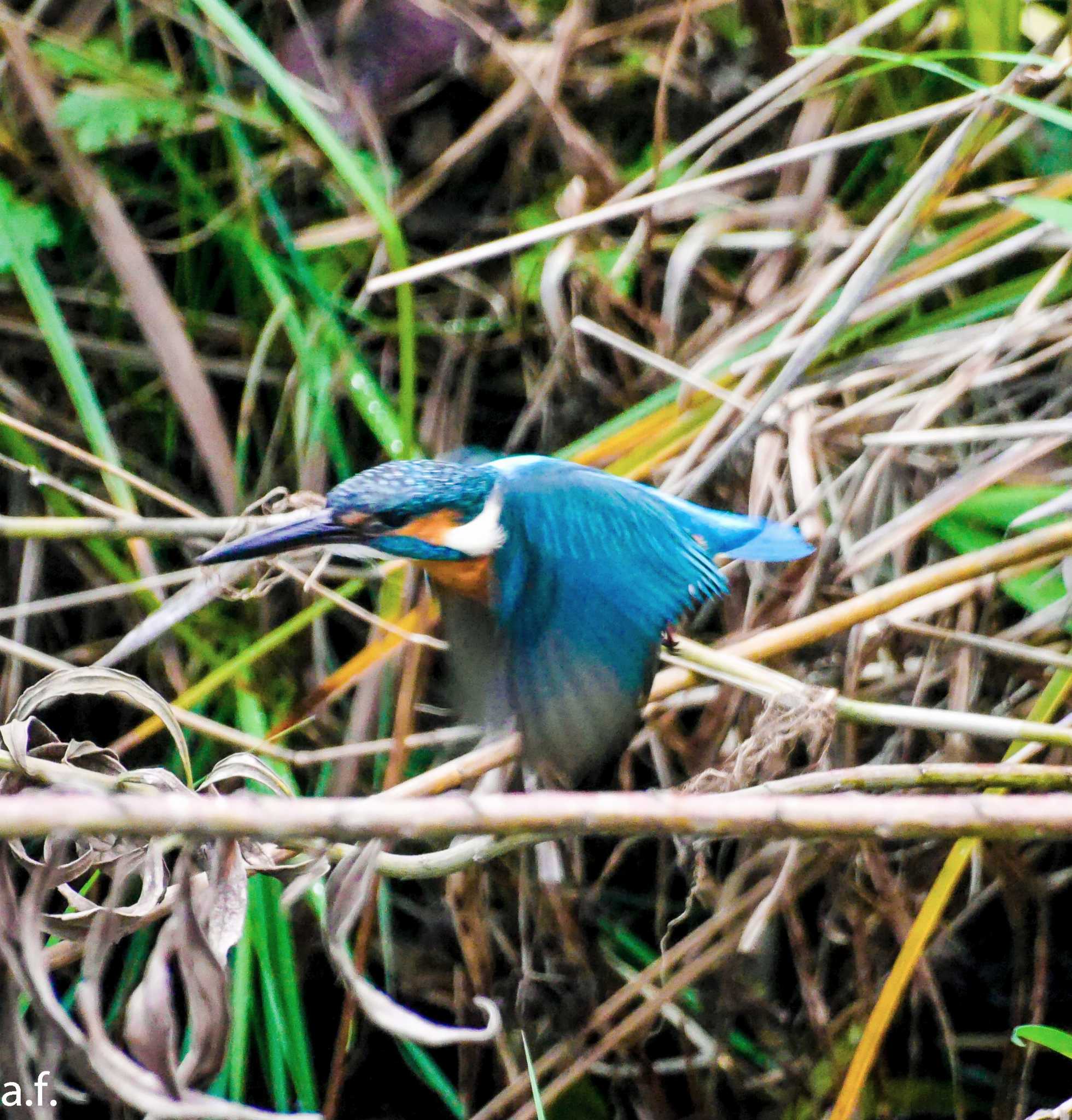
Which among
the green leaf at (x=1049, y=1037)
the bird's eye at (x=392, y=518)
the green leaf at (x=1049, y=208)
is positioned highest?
the green leaf at (x=1049, y=208)

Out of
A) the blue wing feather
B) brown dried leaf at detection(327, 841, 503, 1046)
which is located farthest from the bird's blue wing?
brown dried leaf at detection(327, 841, 503, 1046)

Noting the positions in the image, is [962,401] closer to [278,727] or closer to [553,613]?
[553,613]

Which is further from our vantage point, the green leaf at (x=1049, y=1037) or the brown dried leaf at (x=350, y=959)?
the green leaf at (x=1049, y=1037)

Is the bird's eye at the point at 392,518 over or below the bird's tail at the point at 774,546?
over

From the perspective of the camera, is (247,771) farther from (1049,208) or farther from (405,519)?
(1049,208)

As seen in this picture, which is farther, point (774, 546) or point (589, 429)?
point (589, 429)

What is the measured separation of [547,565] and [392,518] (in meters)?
0.16

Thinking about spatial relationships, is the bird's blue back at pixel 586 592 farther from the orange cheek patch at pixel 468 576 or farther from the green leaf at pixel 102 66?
the green leaf at pixel 102 66

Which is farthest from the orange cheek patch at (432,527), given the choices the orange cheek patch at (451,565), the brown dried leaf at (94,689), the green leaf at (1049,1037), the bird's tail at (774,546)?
the green leaf at (1049,1037)

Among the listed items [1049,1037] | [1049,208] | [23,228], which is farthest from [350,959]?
[23,228]

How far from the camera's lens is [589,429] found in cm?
159

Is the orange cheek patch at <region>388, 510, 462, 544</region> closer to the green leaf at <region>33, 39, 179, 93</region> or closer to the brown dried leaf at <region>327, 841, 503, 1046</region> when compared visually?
the brown dried leaf at <region>327, 841, 503, 1046</region>

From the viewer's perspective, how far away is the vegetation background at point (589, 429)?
4.13ft

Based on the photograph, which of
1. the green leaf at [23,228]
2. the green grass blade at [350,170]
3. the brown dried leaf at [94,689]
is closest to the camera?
the brown dried leaf at [94,689]
